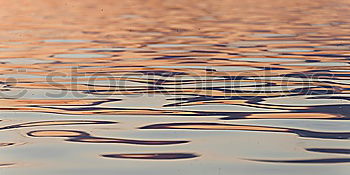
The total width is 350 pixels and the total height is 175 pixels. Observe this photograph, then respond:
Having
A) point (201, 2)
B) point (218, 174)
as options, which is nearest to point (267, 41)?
point (218, 174)

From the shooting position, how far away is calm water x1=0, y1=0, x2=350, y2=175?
13.2ft

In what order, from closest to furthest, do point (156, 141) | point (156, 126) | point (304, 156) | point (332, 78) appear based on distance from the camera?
point (304, 156), point (156, 141), point (156, 126), point (332, 78)

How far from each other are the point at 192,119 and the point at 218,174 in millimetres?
1467

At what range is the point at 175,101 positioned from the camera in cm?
589

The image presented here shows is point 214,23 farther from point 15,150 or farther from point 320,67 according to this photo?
point 15,150

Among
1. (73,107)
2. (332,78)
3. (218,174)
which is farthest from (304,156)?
(332,78)

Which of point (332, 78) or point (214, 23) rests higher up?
point (214, 23)

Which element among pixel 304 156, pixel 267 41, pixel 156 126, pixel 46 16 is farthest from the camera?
pixel 46 16

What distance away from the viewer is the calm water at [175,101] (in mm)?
4020

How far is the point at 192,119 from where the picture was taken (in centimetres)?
514

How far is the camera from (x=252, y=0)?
22938 mm

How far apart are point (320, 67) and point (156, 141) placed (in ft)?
12.3

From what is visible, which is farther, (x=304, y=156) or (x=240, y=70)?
(x=240, y=70)

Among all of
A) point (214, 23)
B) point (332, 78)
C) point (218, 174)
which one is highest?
point (214, 23)
